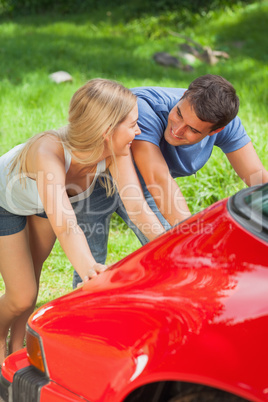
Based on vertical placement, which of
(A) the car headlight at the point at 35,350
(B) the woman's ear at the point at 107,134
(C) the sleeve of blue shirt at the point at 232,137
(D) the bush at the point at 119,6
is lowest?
(A) the car headlight at the point at 35,350

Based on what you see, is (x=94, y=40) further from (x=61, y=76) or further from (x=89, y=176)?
(x=89, y=176)

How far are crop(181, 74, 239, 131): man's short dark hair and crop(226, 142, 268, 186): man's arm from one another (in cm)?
44

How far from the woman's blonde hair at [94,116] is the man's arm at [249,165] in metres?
0.93

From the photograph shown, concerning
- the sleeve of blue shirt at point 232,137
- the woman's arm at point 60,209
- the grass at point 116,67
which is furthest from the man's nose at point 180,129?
the grass at point 116,67

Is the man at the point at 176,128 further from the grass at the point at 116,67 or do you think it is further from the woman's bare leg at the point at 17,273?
the grass at the point at 116,67

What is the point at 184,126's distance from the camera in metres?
2.72

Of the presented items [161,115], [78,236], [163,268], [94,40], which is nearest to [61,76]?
[94,40]

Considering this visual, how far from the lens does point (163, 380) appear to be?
1539 mm

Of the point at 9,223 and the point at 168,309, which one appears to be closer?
A: the point at 168,309

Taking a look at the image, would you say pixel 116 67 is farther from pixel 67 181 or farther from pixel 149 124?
pixel 67 181

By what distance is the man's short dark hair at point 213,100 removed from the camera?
2660 mm

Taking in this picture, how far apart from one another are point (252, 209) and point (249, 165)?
155cm

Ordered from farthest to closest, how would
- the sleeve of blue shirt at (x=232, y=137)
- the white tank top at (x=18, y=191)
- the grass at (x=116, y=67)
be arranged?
the grass at (x=116, y=67) < the sleeve of blue shirt at (x=232, y=137) < the white tank top at (x=18, y=191)

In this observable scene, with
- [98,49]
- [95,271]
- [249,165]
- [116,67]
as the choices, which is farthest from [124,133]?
[98,49]
